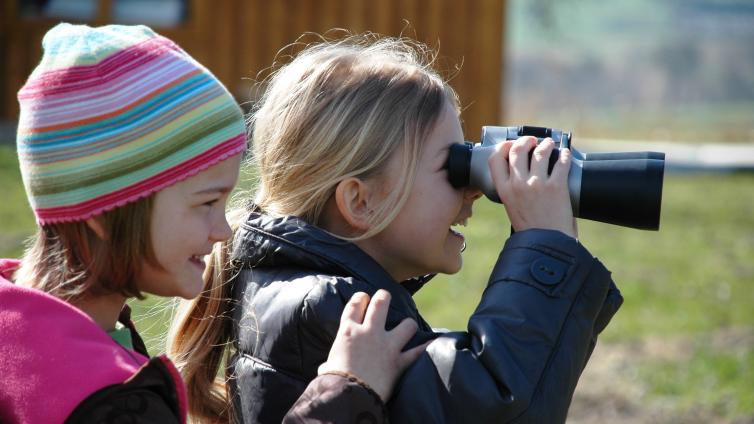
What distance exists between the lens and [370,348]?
207cm

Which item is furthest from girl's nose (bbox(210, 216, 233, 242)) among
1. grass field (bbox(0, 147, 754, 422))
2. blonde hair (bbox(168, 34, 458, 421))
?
grass field (bbox(0, 147, 754, 422))

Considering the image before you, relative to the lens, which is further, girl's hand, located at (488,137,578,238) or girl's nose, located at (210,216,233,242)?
girl's hand, located at (488,137,578,238)

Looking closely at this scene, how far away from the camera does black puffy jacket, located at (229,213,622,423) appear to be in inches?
80.4

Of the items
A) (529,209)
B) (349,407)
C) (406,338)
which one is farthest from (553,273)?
(349,407)

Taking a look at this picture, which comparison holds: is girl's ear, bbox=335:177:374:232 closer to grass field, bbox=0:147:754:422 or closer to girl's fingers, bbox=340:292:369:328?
girl's fingers, bbox=340:292:369:328

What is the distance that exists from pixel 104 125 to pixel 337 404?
650 millimetres

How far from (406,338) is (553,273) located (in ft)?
1.07

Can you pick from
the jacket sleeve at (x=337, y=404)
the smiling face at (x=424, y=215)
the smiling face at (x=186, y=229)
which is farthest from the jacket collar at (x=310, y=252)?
the jacket sleeve at (x=337, y=404)

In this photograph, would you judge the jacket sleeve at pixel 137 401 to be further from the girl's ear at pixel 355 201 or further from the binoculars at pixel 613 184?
the binoculars at pixel 613 184

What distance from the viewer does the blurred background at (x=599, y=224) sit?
5.40m

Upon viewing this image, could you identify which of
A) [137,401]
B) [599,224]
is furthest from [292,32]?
[137,401]

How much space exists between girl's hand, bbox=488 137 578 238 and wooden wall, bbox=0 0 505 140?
433 inches

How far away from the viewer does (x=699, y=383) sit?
17.7 ft

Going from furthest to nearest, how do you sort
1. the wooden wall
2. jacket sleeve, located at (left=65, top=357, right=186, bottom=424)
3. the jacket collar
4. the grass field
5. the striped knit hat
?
the wooden wall < the grass field < the jacket collar < the striped knit hat < jacket sleeve, located at (left=65, top=357, right=186, bottom=424)
